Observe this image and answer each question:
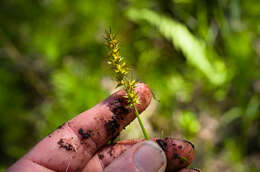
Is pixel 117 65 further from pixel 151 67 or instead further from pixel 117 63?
pixel 151 67

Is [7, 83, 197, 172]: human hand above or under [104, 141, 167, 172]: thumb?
above

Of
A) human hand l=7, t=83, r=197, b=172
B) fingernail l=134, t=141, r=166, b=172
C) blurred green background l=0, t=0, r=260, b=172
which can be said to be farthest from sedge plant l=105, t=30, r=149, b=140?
blurred green background l=0, t=0, r=260, b=172

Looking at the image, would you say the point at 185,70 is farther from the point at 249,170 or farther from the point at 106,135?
the point at 106,135

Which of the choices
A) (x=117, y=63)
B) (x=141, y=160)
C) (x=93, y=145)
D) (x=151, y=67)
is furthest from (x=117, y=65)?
(x=151, y=67)

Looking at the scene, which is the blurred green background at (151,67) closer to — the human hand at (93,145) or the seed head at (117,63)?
the human hand at (93,145)

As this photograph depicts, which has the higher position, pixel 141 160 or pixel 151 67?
pixel 151 67

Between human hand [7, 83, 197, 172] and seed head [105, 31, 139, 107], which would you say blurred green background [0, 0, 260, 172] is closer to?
human hand [7, 83, 197, 172]

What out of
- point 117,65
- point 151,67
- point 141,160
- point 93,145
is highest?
point 151,67
